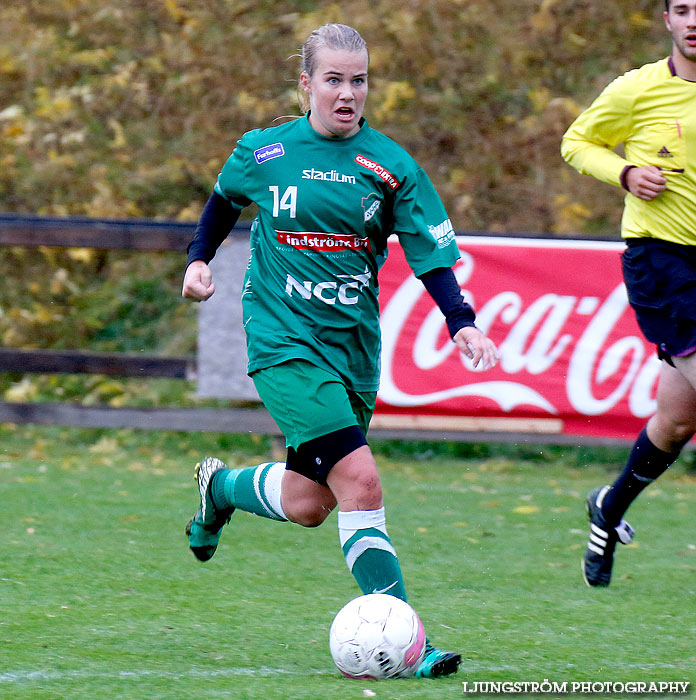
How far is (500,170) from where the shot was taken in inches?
447

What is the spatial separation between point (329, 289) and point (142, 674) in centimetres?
127

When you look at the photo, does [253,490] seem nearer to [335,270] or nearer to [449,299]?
[335,270]

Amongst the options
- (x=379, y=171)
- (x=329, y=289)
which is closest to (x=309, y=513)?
(x=329, y=289)

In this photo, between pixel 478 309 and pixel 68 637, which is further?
pixel 478 309

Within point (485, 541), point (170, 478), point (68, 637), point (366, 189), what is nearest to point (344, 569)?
point (485, 541)

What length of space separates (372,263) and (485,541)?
2.61 meters

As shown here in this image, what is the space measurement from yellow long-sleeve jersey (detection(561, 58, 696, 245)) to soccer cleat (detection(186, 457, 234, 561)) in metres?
1.84

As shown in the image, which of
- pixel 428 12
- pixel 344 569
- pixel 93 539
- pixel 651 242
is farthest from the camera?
pixel 428 12

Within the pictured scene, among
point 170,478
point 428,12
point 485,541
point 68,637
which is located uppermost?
point 428,12

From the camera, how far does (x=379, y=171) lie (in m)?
3.91

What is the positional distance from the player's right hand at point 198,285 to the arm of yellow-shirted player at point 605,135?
165 cm

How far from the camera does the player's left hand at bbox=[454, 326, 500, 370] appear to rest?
3615mm

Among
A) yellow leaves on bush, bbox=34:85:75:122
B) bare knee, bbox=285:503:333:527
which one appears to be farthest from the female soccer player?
yellow leaves on bush, bbox=34:85:75:122

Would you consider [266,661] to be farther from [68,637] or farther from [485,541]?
[485,541]
